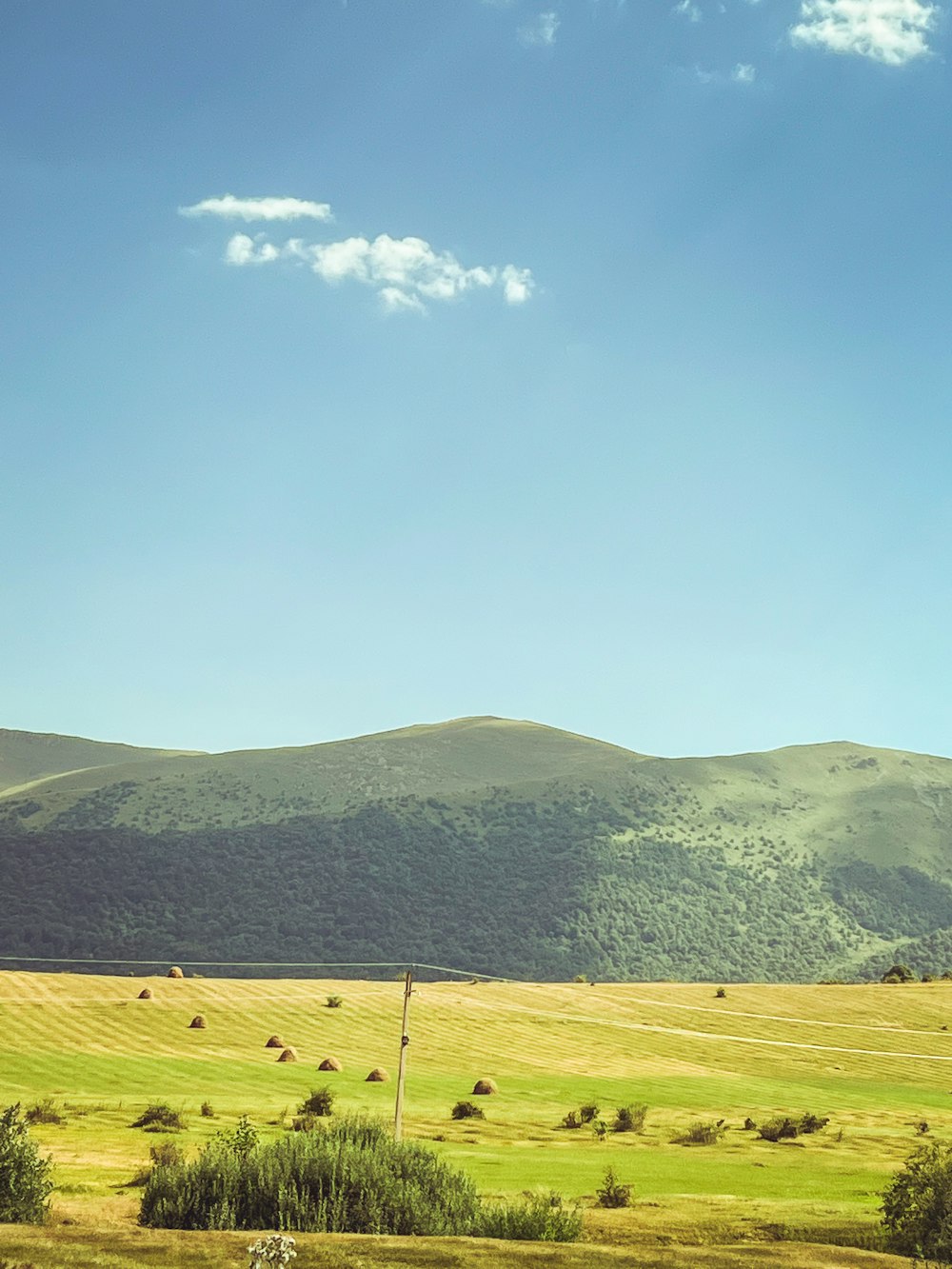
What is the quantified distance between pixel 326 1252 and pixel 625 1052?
49.3 metres

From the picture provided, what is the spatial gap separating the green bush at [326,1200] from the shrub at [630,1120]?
77.6 feet

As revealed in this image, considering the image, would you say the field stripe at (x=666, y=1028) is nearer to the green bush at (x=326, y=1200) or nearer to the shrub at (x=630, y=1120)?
the shrub at (x=630, y=1120)

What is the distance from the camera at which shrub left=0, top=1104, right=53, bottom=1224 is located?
1733cm

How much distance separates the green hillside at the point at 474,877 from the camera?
14025cm

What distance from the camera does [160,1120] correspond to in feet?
117

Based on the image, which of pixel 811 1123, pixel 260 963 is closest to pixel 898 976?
pixel 260 963

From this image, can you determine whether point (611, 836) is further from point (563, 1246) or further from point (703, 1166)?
point (563, 1246)

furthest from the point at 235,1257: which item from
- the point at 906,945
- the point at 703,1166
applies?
the point at 906,945

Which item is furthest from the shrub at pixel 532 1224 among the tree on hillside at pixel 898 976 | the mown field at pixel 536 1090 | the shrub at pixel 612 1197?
the tree on hillside at pixel 898 976

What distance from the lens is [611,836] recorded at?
Result: 170750 millimetres

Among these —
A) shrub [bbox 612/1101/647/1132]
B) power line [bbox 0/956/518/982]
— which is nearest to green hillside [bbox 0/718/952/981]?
power line [bbox 0/956/518/982]

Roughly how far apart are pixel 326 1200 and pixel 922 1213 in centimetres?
939

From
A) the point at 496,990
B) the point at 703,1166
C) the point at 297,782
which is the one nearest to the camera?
the point at 703,1166

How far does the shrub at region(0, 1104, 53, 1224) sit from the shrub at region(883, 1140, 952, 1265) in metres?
12.9
